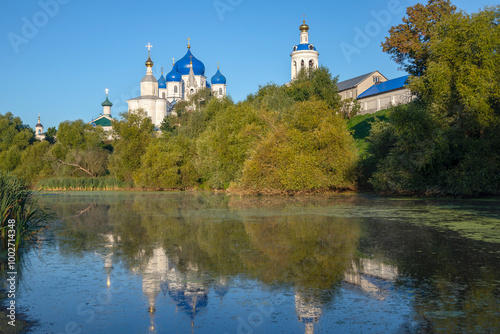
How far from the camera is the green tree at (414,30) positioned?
121ft

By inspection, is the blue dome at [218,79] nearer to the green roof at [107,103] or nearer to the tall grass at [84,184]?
the green roof at [107,103]

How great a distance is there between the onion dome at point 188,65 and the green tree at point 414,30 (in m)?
63.7

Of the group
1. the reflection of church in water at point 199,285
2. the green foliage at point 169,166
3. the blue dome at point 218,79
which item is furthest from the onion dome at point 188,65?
the reflection of church in water at point 199,285

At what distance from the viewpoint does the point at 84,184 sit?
44.3 m

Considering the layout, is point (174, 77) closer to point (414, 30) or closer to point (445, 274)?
point (414, 30)

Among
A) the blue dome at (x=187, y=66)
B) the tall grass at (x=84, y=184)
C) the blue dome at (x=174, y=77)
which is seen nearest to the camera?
the tall grass at (x=84, y=184)

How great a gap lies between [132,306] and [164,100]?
8762cm

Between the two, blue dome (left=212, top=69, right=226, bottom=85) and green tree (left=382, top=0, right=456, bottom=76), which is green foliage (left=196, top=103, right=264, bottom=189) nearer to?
green tree (left=382, top=0, right=456, bottom=76)

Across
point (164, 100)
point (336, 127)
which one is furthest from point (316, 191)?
point (164, 100)

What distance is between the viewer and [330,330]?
17.1ft

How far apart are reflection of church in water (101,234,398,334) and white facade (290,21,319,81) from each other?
70813mm

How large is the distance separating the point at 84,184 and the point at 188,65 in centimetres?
5807

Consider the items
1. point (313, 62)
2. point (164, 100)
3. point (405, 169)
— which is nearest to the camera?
point (405, 169)

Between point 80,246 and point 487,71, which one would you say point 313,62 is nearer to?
point 487,71
